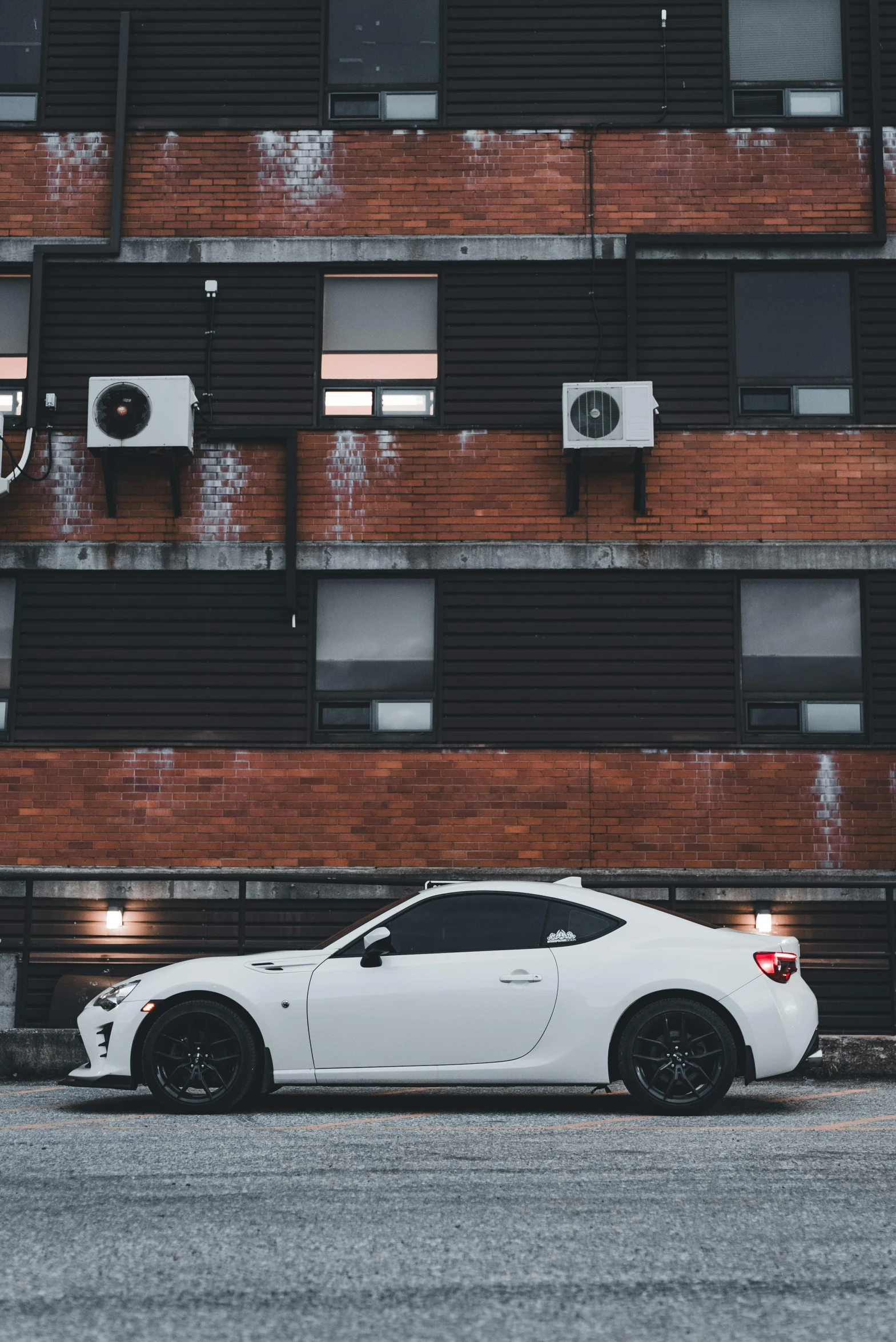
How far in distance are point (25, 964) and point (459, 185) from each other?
8662mm

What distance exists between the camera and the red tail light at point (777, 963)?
28.0 feet

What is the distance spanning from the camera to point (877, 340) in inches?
580

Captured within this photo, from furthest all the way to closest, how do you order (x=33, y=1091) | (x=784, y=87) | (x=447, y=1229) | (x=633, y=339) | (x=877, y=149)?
1. (x=784, y=87)
2. (x=877, y=149)
3. (x=633, y=339)
4. (x=33, y=1091)
5. (x=447, y=1229)

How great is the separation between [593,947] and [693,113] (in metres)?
9.84

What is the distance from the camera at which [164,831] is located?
14.1 metres

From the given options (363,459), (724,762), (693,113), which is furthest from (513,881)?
(693,113)

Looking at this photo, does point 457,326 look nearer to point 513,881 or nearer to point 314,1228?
point 513,881

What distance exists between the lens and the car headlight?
8734 mm

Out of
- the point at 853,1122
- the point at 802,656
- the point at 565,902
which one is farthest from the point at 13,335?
the point at 853,1122

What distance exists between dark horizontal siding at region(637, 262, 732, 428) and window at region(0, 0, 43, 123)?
665 centimetres

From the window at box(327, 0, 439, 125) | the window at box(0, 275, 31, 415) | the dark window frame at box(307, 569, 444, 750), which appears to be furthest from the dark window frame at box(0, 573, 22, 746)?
the window at box(327, 0, 439, 125)

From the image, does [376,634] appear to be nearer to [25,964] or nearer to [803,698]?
[803,698]

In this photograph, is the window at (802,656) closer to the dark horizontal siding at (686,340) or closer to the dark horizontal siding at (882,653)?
the dark horizontal siding at (882,653)

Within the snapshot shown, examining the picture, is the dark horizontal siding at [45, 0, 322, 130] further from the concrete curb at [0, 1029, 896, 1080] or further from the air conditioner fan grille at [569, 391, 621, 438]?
the concrete curb at [0, 1029, 896, 1080]
